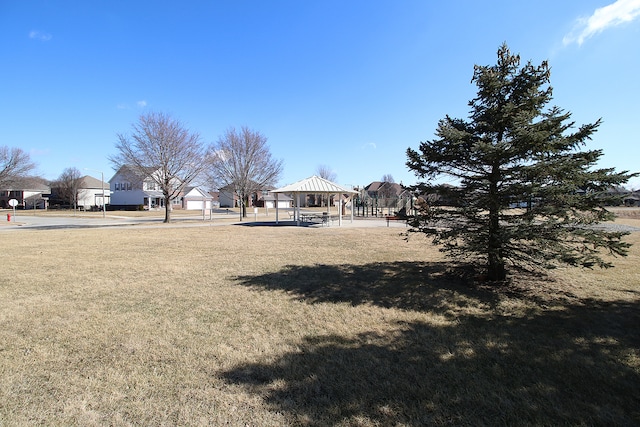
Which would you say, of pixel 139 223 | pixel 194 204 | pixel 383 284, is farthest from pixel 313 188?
pixel 194 204

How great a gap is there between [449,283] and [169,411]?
562 centimetres

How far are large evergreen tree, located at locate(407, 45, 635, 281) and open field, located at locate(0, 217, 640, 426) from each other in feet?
3.51

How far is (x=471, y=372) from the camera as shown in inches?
128

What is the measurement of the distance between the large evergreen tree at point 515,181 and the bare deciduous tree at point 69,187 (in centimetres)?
6876

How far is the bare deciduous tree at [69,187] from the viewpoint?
60531 mm

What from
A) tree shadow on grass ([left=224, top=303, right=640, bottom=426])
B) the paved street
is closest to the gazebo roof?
the paved street

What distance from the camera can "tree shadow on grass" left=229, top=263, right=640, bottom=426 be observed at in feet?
8.59

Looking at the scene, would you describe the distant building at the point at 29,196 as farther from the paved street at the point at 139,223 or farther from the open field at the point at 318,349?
the open field at the point at 318,349

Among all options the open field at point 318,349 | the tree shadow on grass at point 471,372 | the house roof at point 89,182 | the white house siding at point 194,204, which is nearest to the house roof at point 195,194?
the white house siding at point 194,204

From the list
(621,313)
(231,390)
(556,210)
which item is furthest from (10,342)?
(621,313)

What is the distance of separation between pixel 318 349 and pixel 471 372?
163 cm

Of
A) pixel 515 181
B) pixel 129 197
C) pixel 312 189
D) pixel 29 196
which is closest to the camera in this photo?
pixel 515 181

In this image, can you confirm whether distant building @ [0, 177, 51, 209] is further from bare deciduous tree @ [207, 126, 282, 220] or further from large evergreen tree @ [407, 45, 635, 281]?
large evergreen tree @ [407, 45, 635, 281]

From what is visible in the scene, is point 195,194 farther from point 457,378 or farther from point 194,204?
point 457,378
